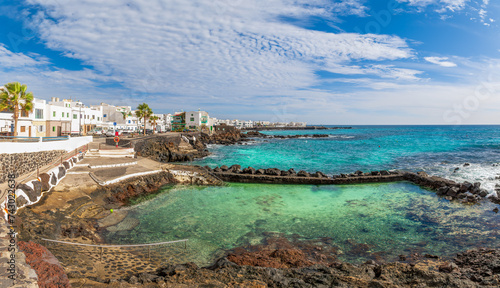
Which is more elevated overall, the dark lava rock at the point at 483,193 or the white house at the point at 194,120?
the white house at the point at 194,120

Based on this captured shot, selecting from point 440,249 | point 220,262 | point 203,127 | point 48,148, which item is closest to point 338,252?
point 440,249

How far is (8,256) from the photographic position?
5688 mm

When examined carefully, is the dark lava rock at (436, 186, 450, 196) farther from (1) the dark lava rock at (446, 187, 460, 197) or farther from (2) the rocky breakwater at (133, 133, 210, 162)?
(2) the rocky breakwater at (133, 133, 210, 162)

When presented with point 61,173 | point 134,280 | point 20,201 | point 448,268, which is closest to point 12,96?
point 61,173

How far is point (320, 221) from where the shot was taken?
540 inches

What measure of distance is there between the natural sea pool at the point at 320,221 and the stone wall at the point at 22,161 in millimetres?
8461

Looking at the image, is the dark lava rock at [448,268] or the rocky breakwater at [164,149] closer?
the dark lava rock at [448,268]

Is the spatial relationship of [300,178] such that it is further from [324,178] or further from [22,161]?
[22,161]

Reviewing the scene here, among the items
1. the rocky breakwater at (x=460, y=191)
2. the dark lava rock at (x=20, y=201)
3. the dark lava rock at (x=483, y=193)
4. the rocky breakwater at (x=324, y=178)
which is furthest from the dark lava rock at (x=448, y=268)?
the dark lava rock at (x=20, y=201)

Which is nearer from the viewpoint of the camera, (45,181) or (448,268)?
(448,268)

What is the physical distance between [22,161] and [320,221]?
782 inches

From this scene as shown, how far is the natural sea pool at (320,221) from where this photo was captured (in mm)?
10785

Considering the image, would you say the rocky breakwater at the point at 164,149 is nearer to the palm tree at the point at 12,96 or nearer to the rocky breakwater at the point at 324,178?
the palm tree at the point at 12,96

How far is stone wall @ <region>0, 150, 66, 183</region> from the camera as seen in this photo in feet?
52.6
